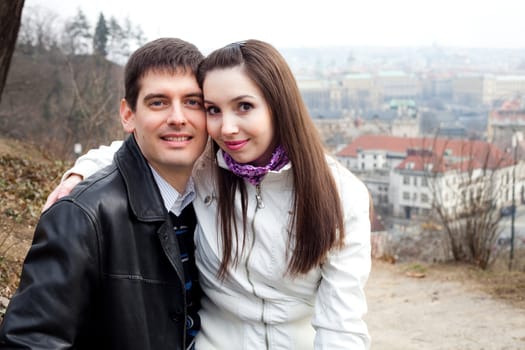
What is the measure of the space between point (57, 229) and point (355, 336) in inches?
34.6

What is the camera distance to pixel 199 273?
76.7 inches

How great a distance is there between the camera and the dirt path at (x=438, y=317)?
15.6 feet

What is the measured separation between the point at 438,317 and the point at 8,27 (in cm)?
407

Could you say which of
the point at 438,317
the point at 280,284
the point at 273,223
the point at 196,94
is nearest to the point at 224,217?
the point at 273,223

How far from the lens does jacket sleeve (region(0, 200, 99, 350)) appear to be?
1436 mm

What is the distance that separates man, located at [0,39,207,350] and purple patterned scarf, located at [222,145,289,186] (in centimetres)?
11

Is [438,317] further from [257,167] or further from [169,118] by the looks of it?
[169,118]

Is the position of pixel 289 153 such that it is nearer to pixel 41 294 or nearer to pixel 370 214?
pixel 370 214

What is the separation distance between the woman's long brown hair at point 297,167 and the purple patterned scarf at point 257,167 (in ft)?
0.11

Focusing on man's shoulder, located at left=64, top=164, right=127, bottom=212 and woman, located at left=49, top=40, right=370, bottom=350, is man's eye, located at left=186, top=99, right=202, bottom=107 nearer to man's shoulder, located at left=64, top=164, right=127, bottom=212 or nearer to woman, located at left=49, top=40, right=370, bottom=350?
woman, located at left=49, top=40, right=370, bottom=350

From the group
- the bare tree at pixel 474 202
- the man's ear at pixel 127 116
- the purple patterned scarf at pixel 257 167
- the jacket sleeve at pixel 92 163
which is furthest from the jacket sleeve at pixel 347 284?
the bare tree at pixel 474 202

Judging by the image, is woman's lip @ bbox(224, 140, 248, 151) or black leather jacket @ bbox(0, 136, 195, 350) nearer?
black leather jacket @ bbox(0, 136, 195, 350)

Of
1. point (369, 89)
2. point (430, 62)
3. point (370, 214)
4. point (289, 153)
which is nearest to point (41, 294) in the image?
point (289, 153)

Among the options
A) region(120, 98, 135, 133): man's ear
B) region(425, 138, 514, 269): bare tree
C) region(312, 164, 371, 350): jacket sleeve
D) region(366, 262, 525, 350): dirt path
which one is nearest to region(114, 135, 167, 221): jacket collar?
region(120, 98, 135, 133): man's ear
